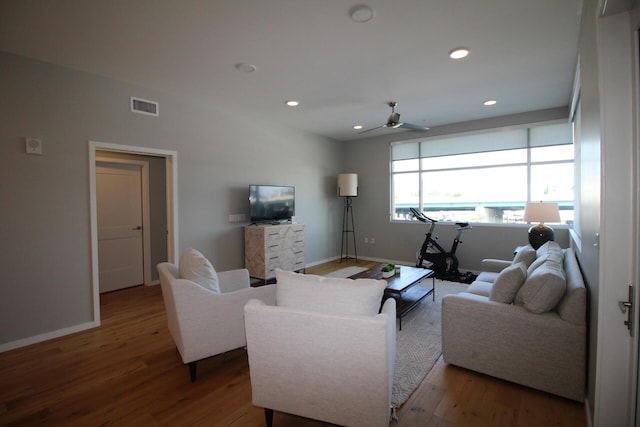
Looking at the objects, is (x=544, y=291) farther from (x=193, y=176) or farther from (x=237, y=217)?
(x=193, y=176)

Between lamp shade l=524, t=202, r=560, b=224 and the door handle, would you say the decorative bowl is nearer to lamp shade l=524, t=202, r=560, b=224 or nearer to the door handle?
lamp shade l=524, t=202, r=560, b=224

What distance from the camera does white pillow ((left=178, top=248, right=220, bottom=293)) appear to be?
7.61 feet

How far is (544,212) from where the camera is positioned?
11.4 feet

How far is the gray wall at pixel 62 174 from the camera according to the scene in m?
2.81

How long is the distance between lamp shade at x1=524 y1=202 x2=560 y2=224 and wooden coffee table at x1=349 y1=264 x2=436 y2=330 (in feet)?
4.51

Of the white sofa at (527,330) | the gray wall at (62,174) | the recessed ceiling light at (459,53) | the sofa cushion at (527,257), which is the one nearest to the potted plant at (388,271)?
the white sofa at (527,330)

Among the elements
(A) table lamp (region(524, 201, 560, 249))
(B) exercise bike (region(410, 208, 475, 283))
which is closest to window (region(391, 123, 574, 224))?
(B) exercise bike (region(410, 208, 475, 283))

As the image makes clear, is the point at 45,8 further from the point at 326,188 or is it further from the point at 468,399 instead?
the point at 326,188

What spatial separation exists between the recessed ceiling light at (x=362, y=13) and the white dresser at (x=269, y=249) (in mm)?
3095

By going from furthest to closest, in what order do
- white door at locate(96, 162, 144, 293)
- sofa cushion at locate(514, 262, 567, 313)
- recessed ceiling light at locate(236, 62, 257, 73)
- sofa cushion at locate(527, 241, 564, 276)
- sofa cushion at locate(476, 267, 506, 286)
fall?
white door at locate(96, 162, 144, 293) → sofa cushion at locate(476, 267, 506, 286) → recessed ceiling light at locate(236, 62, 257, 73) → sofa cushion at locate(527, 241, 564, 276) → sofa cushion at locate(514, 262, 567, 313)

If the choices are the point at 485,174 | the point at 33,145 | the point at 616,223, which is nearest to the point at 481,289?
the point at 616,223

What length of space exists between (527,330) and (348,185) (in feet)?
15.6

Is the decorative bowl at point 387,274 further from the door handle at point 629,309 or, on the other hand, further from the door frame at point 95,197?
the door frame at point 95,197

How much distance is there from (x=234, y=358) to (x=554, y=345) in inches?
95.6
